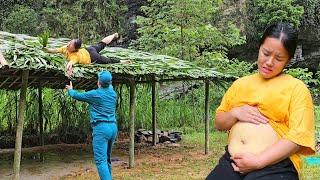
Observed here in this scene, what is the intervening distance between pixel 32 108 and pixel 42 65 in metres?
4.37

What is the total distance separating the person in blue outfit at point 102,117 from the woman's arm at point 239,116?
12.2 feet

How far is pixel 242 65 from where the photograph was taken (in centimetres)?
1331

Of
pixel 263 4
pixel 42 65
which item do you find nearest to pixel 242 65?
pixel 263 4

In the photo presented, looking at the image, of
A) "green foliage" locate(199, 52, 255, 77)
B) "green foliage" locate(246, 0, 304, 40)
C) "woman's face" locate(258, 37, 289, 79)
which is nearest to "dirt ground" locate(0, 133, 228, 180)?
"green foliage" locate(199, 52, 255, 77)

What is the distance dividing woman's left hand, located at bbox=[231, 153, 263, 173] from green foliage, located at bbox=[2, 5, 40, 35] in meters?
16.7

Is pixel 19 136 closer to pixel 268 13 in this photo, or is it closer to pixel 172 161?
pixel 172 161

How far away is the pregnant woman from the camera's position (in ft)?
6.18

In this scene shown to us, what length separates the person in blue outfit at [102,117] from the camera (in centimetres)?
568

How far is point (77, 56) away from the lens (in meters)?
7.11

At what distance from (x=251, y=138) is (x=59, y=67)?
16.5ft

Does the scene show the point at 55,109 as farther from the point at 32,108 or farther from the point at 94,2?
the point at 94,2

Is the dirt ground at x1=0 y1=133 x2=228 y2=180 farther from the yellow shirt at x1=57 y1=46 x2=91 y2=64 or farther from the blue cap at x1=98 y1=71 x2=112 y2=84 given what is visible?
the blue cap at x1=98 y1=71 x2=112 y2=84

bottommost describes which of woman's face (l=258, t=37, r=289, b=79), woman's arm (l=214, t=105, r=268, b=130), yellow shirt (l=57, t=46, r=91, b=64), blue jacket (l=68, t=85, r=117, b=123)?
blue jacket (l=68, t=85, r=117, b=123)

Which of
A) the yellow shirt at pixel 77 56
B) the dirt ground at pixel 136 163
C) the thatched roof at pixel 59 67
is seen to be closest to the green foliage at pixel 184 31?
the thatched roof at pixel 59 67
